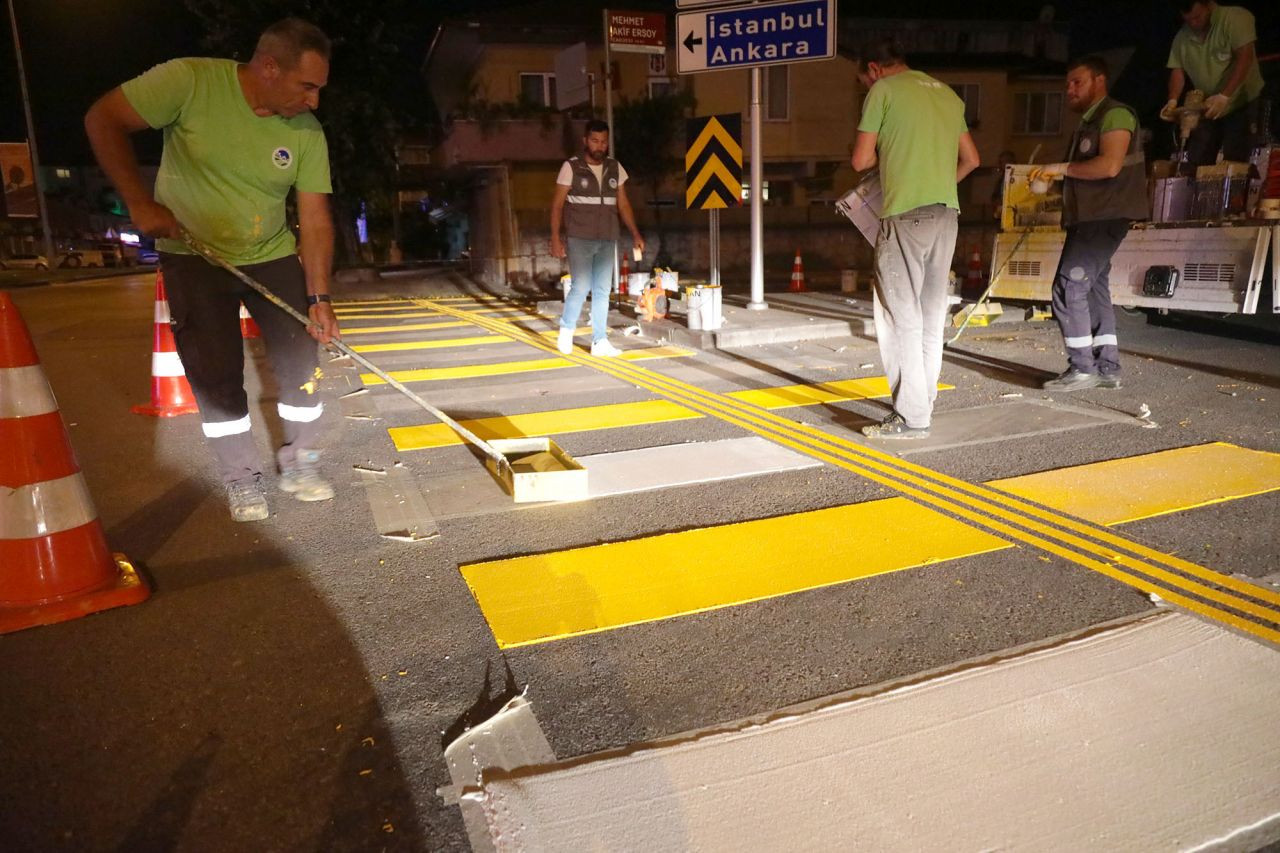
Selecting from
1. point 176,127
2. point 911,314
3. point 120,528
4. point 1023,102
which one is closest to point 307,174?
point 176,127

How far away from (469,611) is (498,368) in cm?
535

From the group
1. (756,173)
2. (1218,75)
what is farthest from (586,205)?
(1218,75)

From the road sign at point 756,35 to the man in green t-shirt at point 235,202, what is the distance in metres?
6.70

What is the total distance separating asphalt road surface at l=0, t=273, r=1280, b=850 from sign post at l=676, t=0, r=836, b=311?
5128mm

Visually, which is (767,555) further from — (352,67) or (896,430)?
(352,67)

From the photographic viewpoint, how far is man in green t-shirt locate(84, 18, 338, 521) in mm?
3402

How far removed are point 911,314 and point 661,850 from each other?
3.71 m

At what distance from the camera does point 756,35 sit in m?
9.34

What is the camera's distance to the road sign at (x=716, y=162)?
9508mm

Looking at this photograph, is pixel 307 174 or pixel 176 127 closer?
pixel 176 127

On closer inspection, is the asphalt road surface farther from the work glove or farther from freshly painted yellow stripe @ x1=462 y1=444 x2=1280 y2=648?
A: the work glove

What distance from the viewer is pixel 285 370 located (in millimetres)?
4008

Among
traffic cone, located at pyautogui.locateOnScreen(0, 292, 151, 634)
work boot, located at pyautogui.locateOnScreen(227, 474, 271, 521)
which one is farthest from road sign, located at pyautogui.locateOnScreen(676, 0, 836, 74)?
traffic cone, located at pyautogui.locateOnScreen(0, 292, 151, 634)

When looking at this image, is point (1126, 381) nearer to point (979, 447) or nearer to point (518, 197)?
point (979, 447)
